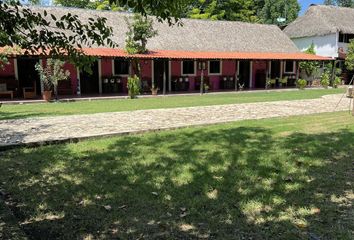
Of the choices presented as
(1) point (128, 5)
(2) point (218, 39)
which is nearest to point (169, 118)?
(1) point (128, 5)

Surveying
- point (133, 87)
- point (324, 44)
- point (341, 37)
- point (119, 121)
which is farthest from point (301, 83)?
point (119, 121)

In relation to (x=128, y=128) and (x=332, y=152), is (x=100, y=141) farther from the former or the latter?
(x=332, y=152)

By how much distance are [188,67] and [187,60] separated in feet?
7.15

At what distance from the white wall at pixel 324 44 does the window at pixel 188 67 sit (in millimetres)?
14602

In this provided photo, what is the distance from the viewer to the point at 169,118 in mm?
11461

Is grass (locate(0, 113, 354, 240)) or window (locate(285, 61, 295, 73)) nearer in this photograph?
grass (locate(0, 113, 354, 240))

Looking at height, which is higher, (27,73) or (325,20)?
(325,20)

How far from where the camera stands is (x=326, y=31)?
33469 mm

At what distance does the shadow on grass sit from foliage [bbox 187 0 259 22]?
37.6 m

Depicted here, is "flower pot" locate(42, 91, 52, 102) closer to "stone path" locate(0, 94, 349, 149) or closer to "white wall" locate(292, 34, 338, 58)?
"stone path" locate(0, 94, 349, 149)

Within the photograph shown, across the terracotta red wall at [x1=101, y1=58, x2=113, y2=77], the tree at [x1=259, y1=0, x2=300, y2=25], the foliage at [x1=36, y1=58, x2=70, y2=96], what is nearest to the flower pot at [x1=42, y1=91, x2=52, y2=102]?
the foliage at [x1=36, y1=58, x2=70, y2=96]

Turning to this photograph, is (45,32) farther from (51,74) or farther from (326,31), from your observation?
(326,31)

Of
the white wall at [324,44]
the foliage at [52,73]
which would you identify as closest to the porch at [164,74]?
the foliage at [52,73]

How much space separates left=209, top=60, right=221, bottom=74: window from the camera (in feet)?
84.4
